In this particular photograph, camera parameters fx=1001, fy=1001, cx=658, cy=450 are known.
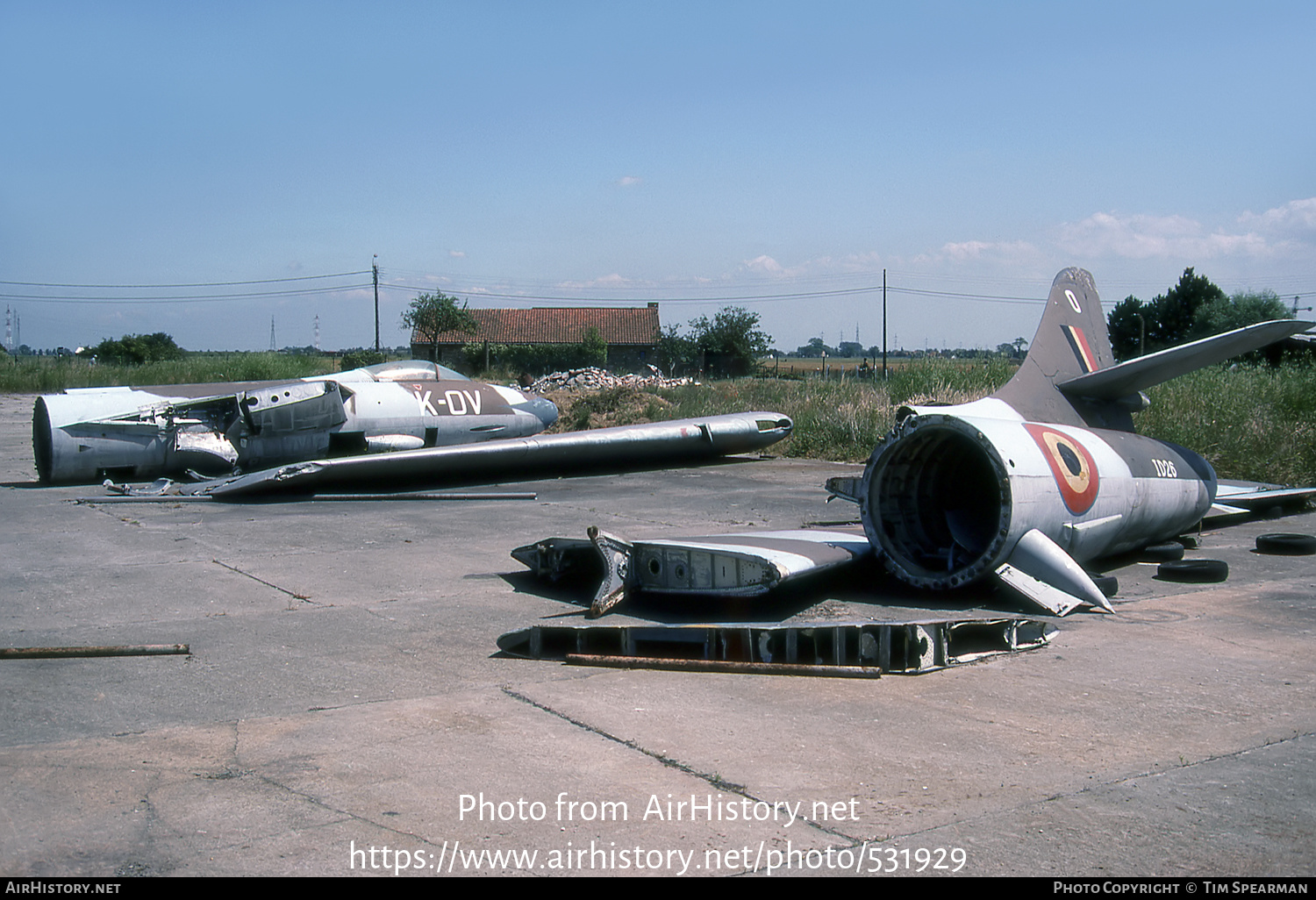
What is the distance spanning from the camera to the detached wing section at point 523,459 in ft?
49.5

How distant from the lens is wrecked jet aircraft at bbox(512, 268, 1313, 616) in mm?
7973

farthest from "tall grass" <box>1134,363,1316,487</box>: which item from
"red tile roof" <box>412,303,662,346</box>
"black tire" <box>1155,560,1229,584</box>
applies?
"red tile roof" <box>412,303,662,346</box>

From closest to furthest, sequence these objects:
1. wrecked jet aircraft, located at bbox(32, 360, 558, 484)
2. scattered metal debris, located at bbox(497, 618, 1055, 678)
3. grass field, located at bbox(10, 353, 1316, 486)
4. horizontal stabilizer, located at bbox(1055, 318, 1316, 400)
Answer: scattered metal debris, located at bbox(497, 618, 1055, 678) < horizontal stabilizer, located at bbox(1055, 318, 1316, 400) < wrecked jet aircraft, located at bbox(32, 360, 558, 484) < grass field, located at bbox(10, 353, 1316, 486)

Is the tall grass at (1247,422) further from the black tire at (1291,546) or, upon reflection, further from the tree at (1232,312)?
the tree at (1232,312)

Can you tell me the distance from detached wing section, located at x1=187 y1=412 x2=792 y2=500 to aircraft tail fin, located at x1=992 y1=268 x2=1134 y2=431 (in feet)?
28.5

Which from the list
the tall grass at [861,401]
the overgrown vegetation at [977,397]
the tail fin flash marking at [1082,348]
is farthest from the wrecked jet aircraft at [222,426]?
the tail fin flash marking at [1082,348]

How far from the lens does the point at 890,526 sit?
900cm

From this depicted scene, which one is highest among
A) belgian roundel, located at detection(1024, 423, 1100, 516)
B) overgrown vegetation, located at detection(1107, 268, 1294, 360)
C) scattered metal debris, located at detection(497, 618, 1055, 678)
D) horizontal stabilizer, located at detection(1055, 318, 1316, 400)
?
overgrown vegetation, located at detection(1107, 268, 1294, 360)

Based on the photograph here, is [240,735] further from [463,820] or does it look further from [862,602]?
[862,602]

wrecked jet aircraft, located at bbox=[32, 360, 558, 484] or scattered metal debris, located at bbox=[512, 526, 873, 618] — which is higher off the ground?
wrecked jet aircraft, located at bbox=[32, 360, 558, 484]

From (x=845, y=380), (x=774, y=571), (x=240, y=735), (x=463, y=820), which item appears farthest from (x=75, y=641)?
(x=845, y=380)

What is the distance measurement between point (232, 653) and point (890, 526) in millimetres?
5492

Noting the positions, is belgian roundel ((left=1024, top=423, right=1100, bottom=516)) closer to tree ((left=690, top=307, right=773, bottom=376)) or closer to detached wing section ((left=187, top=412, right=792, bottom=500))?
detached wing section ((left=187, top=412, right=792, bottom=500))

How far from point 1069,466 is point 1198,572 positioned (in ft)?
6.00
